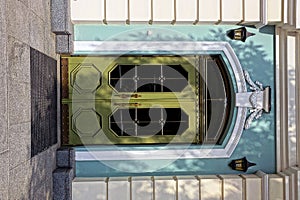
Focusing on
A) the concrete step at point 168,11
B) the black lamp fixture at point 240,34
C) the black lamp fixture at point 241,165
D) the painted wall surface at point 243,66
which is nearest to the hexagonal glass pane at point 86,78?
the painted wall surface at point 243,66

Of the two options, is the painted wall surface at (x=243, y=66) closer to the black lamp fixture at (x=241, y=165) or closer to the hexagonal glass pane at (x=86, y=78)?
the black lamp fixture at (x=241, y=165)

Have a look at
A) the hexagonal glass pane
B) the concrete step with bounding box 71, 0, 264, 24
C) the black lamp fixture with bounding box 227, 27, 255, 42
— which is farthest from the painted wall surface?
the hexagonal glass pane

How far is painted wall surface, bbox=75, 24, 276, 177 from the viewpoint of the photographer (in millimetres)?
9266

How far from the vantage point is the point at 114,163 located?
9.26 m

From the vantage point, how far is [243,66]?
942 cm

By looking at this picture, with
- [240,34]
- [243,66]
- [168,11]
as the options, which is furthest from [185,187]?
[168,11]

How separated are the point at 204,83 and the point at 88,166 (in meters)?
2.83

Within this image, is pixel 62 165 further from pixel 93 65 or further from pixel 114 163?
pixel 93 65

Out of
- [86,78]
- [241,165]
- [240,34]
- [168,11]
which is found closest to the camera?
[168,11]

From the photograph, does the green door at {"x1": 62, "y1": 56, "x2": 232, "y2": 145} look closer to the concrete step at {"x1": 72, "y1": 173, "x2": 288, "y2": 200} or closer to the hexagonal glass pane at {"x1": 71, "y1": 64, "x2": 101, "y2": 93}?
the hexagonal glass pane at {"x1": 71, "y1": 64, "x2": 101, "y2": 93}

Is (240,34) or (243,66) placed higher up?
(240,34)

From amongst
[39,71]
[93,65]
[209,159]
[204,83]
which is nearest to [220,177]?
[209,159]

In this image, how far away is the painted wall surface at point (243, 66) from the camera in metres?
9.27

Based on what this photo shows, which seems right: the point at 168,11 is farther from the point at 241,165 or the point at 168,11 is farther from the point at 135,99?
the point at 241,165
